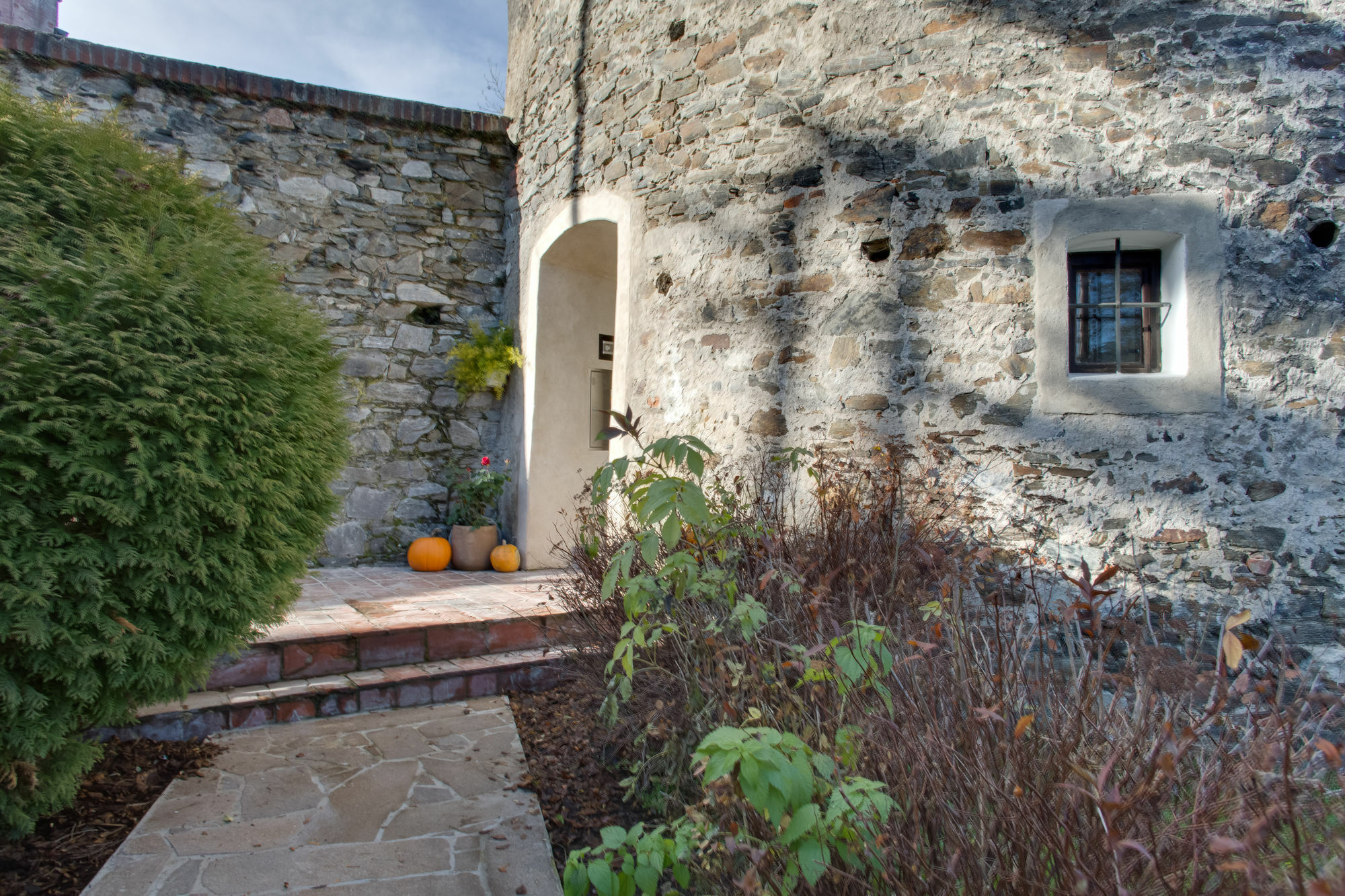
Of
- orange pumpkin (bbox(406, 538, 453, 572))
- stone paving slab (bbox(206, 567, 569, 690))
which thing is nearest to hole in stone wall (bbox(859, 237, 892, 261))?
stone paving slab (bbox(206, 567, 569, 690))

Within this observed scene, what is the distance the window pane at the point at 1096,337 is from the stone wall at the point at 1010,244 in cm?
34

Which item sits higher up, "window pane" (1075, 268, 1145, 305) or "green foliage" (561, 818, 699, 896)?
"window pane" (1075, 268, 1145, 305)

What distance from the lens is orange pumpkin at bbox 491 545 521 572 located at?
5438mm

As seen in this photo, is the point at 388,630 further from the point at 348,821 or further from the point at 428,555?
the point at 428,555

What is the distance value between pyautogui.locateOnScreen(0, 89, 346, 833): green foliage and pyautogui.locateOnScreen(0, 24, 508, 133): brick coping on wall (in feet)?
12.1

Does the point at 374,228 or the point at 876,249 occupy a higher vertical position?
the point at 374,228

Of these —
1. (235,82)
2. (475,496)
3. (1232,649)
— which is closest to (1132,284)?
(1232,649)

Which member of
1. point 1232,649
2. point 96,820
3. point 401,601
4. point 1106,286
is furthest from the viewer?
point 401,601

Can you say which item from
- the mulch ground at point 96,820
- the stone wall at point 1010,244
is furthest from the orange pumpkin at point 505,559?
the mulch ground at point 96,820

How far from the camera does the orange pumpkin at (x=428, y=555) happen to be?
→ 5.40 m

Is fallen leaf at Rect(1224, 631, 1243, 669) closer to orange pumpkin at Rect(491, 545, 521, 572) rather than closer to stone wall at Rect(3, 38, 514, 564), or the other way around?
orange pumpkin at Rect(491, 545, 521, 572)

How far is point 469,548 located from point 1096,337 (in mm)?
4377

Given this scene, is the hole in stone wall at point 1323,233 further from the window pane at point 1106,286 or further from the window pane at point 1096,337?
the window pane at point 1096,337

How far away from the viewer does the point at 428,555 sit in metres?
5.40
